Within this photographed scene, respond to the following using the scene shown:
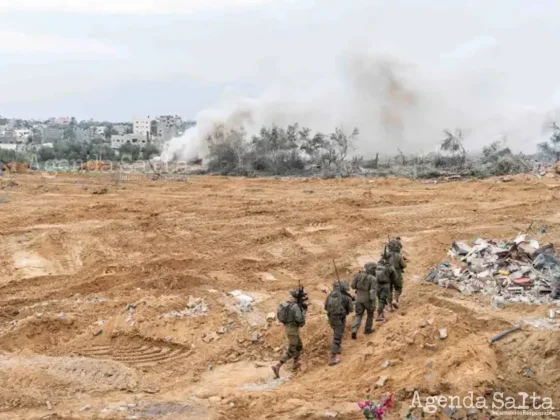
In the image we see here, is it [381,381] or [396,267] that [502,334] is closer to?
[381,381]

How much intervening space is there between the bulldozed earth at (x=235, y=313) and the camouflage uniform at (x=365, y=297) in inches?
→ 10.7

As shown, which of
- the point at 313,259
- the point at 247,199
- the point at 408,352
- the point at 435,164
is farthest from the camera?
the point at 435,164

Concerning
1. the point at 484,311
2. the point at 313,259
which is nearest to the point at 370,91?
the point at 313,259

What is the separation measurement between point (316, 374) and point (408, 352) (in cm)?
127

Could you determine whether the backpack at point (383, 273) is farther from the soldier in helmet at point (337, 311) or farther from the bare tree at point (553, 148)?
the bare tree at point (553, 148)

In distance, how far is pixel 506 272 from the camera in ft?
37.4

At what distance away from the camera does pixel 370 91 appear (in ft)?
150

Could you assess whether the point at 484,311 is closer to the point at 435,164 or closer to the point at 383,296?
the point at 383,296

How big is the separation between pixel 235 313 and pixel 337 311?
2633 mm

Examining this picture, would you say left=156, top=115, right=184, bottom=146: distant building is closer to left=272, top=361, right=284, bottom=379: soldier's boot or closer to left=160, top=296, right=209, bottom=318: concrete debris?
left=160, top=296, right=209, bottom=318: concrete debris

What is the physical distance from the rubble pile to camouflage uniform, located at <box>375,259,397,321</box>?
1781 millimetres

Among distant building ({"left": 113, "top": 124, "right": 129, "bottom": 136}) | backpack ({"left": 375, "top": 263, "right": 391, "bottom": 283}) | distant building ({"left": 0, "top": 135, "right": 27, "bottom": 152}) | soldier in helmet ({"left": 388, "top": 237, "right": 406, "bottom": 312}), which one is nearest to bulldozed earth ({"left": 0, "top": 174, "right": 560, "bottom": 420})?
soldier in helmet ({"left": 388, "top": 237, "right": 406, "bottom": 312})

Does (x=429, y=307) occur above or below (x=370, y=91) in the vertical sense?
below

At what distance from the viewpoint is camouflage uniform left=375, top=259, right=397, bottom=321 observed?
9.92 m
